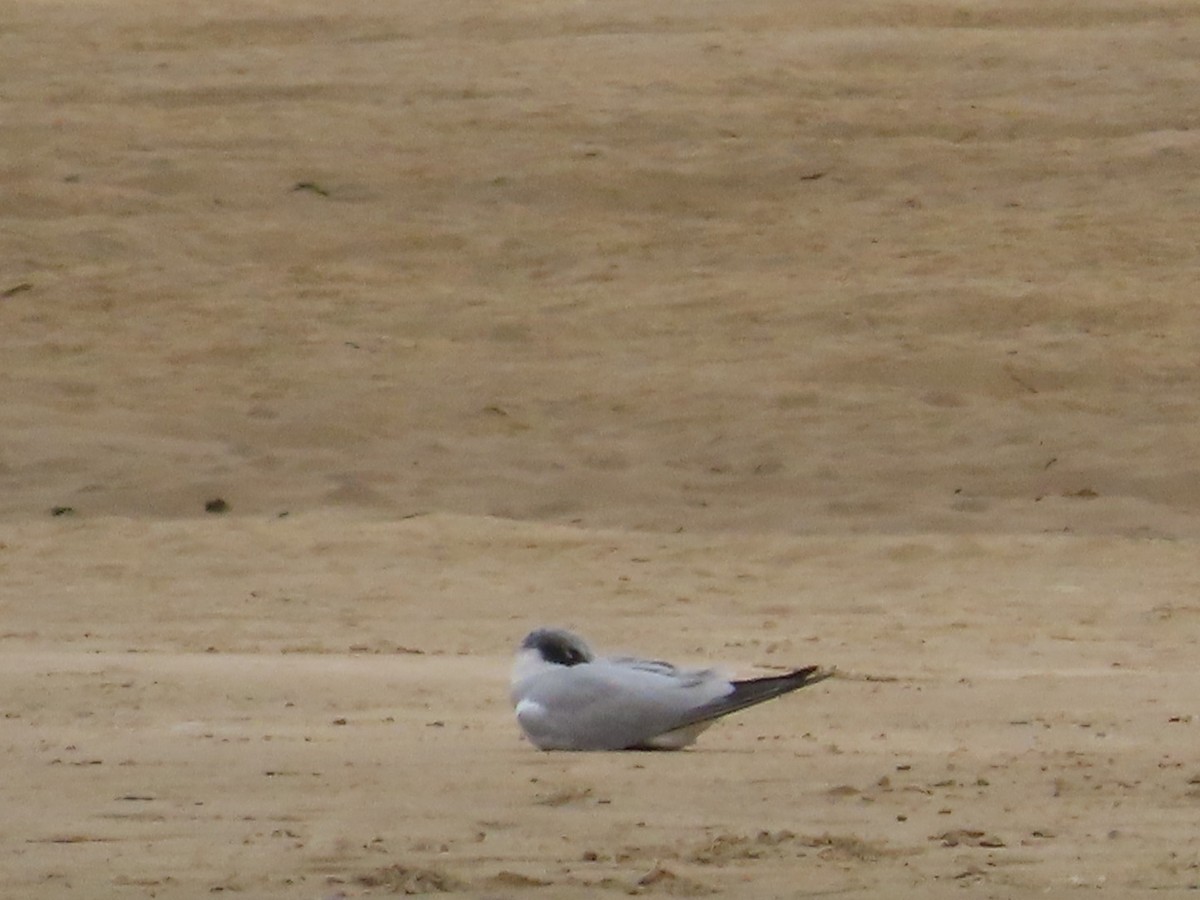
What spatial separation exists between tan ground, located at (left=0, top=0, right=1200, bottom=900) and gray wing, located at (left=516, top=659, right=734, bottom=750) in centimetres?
8

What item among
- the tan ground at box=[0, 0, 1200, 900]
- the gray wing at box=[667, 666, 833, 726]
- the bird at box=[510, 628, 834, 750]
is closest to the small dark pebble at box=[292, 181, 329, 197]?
the tan ground at box=[0, 0, 1200, 900]

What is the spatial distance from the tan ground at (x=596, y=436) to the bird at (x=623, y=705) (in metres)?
0.08

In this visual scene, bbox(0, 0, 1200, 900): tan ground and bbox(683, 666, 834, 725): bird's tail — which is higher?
bbox(683, 666, 834, 725): bird's tail

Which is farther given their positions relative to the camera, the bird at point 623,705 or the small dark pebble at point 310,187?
the small dark pebble at point 310,187

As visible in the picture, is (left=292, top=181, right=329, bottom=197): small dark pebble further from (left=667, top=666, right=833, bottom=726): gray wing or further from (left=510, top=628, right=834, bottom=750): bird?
(left=667, top=666, right=833, bottom=726): gray wing

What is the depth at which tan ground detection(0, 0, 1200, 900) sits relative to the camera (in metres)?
5.93

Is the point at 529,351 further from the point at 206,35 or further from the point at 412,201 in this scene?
the point at 206,35

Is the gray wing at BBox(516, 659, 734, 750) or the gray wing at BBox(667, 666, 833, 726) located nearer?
the gray wing at BBox(667, 666, 833, 726)

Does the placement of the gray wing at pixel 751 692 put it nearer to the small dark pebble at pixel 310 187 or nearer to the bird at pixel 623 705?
the bird at pixel 623 705

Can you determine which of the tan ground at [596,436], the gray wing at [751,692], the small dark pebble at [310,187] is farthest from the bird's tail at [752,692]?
the small dark pebble at [310,187]

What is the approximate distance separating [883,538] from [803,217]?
6.82 m

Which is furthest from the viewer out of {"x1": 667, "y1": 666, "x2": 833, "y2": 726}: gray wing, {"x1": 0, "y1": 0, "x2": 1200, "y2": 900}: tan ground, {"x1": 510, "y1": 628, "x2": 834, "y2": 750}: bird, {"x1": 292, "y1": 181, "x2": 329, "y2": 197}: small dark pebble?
{"x1": 292, "y1": 181, "x2": 329, "y2": 197}: small dark pebble

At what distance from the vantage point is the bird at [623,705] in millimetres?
6652

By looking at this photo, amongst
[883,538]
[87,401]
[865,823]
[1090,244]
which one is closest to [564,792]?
[865,823]
